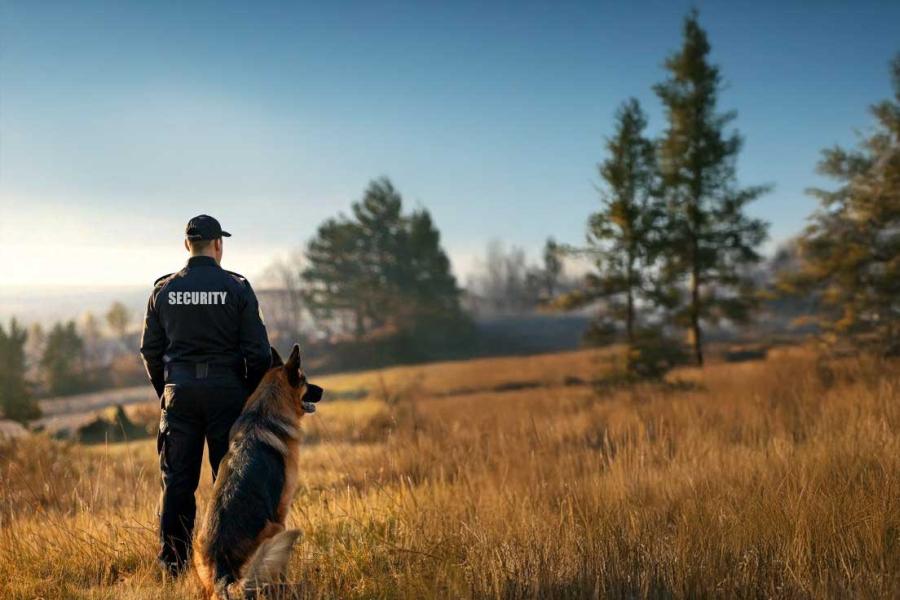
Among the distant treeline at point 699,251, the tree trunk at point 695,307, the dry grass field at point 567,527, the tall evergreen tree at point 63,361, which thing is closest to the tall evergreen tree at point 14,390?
the distant treeline at point 699,251

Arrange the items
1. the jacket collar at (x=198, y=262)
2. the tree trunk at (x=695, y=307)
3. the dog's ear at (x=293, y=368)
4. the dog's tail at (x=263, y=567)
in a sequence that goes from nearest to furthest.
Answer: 1. the dog's tail at (x=263, y=567)
2. the dog's ear at (x=293, y=368)
3. the jacket collar at (x=198, y=262)
4. the tree trunk at (x=695, y=307)

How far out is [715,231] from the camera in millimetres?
24109

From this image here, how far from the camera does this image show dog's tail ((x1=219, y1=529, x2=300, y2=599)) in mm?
3180

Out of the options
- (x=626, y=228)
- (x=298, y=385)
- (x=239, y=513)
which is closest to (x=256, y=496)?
(x=239, y=513)

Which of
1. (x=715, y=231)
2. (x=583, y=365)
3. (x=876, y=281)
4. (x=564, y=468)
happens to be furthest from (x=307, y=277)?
(x=564, y=468)

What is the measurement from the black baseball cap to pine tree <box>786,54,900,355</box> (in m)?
23.4

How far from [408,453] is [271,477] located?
4279mm

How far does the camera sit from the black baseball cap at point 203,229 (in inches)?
178

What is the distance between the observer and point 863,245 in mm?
21750

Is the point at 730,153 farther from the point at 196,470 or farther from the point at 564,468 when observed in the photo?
the point at 196,470

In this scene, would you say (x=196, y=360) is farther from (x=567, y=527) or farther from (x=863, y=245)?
(x=863, y=245)

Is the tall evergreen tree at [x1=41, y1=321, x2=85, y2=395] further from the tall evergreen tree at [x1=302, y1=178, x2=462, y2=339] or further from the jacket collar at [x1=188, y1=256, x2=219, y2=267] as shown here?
the jacket collar at [x1=188, y1=256, x2=219, y2=267]

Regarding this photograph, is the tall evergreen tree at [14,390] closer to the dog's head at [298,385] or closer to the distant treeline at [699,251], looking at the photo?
the distant treeline at [699,251]

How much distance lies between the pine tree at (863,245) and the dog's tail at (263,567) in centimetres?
2356
